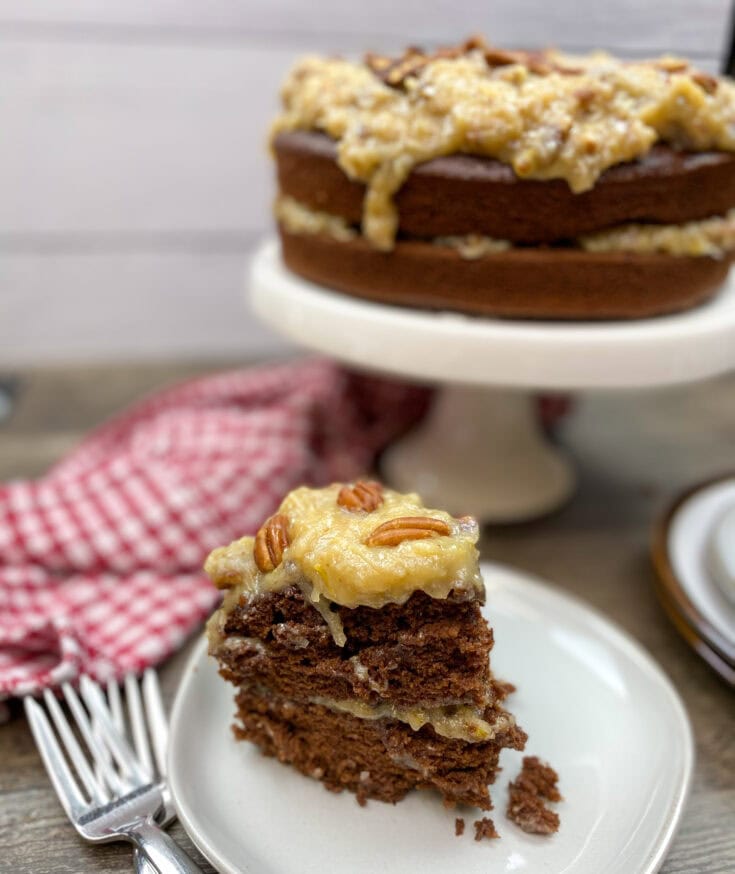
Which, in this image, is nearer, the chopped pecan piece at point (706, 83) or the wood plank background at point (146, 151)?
the chopped pecan piece at point (706, 83)

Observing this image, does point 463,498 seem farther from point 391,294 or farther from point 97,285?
point 97,285

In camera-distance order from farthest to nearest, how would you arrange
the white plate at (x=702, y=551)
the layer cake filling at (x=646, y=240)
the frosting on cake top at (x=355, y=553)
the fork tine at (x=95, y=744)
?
1. the layer cake filling at (x=646, y=240)
2. the white plate at (x=702, y=551)
3. the fork tine at (x=95, y=744)
4. the frosting on cake top at (x=355, y=553)

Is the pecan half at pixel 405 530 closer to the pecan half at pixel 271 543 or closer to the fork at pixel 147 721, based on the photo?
the pecan half at pixel 271 543

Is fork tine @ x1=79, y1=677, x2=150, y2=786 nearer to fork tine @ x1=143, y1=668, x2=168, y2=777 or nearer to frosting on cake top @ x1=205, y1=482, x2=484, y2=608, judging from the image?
fork tine @ x1=143, y1=668, x2=168, y2=777

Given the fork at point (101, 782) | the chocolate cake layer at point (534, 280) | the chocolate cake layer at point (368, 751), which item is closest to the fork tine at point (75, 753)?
the fork at point (101, 782)

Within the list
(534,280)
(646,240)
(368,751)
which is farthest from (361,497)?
(646,240)

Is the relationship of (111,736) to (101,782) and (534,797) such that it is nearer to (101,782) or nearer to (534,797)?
(101,782)

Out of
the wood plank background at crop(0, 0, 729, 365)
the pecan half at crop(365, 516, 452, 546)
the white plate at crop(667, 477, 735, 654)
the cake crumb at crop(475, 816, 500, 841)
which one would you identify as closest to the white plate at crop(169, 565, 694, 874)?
the cake crumb at crop(475, 816, 500, 841)
